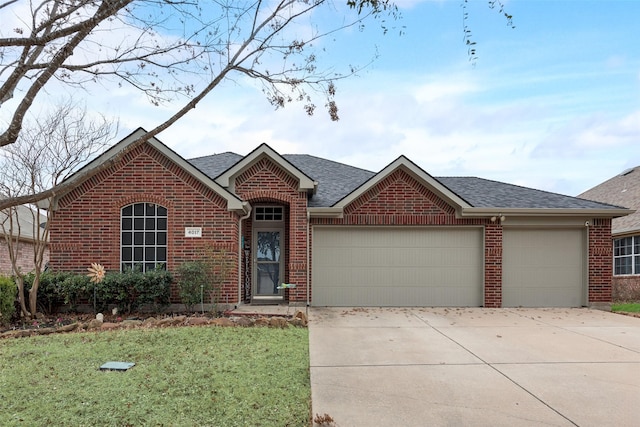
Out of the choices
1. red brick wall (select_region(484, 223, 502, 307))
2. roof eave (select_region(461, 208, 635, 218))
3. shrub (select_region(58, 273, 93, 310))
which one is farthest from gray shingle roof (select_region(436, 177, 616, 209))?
shrub (select_region(58, 273, 93, 310))

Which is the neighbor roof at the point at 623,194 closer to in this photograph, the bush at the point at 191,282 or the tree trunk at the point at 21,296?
the bush at the point at 191,282

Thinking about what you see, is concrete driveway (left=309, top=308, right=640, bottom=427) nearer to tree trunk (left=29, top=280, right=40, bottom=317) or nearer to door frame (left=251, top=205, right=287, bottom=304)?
door frame (left=251, top=205, right=287, bottom=304)

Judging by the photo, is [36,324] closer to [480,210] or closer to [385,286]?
[385,286]

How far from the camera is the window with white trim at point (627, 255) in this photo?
17250mm

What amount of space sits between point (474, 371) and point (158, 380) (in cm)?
409

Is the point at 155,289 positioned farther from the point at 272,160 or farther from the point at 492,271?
the point at 492,271

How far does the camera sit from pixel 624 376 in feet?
20.1

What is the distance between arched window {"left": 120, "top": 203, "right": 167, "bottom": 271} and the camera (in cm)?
1145

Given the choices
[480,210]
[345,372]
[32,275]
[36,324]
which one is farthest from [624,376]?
[32,275]

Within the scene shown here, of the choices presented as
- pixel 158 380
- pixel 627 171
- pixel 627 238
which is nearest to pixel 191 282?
pixel 158 380

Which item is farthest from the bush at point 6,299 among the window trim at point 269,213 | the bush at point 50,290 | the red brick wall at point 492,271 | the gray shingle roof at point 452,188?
the red brick wall at point 492,271

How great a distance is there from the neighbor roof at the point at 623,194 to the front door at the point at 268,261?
12756mm

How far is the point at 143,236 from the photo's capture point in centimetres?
1149

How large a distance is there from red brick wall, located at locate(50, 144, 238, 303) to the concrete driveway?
3.40 metres
